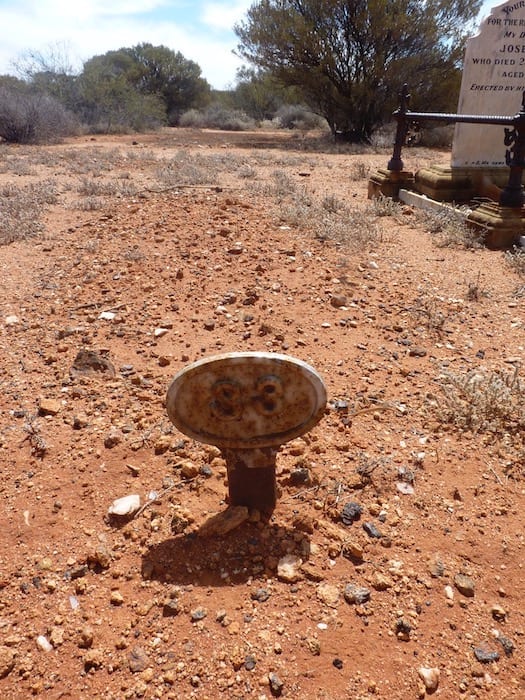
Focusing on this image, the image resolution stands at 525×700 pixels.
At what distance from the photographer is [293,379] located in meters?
1.63

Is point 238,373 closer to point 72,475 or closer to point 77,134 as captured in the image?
point 72,475

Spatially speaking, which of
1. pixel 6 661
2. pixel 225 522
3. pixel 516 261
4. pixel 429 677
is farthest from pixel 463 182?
pixel 6 661

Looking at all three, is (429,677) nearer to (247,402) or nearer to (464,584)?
(464,584)

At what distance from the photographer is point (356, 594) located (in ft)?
5.32

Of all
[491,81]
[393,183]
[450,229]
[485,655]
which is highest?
[491,81]

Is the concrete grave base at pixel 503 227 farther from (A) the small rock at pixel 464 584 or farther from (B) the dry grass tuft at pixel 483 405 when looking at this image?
(A) the small rock at pixel 464 584

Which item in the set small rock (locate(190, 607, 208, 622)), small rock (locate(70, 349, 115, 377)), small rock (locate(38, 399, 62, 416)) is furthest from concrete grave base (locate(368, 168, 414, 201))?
small rock (locate(190, 607, 208, 622))

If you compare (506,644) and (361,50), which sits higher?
(361,50)

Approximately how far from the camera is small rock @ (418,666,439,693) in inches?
55.0

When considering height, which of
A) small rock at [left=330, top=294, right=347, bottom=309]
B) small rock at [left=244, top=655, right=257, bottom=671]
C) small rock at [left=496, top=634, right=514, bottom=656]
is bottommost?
small rock at [left=496, top=634, right=514, bottom=656]

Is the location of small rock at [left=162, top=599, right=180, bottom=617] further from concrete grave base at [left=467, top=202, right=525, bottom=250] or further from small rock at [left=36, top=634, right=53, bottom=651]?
concrete grave base at [left=467, top=202, right=525, bottom=250]

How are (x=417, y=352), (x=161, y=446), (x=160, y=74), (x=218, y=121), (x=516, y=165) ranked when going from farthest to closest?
1. (x=160, y=74)
2. (x=218, y=121)
3. (x=516, y=165)
4. (x=417, y=352)
5. (x=161, y=446)

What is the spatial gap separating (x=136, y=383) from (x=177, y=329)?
683 mm

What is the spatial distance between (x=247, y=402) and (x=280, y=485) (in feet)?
1.94
